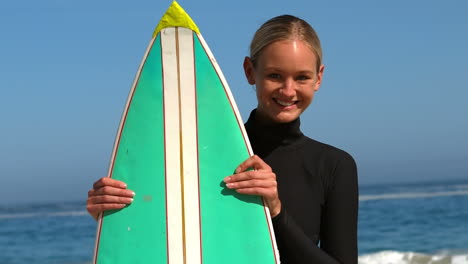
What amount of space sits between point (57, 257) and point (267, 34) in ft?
38.3

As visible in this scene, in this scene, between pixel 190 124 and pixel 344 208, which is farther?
pixel 190 124

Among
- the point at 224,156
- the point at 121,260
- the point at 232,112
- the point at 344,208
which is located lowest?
the point at 121,260

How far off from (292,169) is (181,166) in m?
0.43

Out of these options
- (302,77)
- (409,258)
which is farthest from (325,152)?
(409,258)

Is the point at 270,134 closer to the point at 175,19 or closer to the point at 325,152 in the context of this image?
the point at 325,152

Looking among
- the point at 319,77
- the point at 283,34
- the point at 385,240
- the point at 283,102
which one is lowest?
the point at 283,102

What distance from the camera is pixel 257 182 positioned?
→ 2320 millimetres

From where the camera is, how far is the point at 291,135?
2.56m

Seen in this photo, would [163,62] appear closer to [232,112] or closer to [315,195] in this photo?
[232,112]

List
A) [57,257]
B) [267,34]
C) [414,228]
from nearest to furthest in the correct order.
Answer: [267,34] → [57,257] → [414,228]

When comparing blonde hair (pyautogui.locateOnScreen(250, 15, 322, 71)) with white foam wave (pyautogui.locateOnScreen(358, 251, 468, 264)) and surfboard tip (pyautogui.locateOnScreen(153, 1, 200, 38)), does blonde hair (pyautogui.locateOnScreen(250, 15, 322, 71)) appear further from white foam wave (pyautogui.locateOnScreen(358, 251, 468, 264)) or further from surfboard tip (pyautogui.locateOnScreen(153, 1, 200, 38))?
white foam wave (pyautogui.locateOnScreen(358, 251, 468, 264))

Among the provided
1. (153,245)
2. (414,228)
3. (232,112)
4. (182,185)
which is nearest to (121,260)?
(153,245)

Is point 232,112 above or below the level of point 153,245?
above

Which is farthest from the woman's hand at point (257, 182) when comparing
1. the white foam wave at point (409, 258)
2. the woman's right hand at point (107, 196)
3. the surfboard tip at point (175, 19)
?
the white foam wave at point (409, 258)
